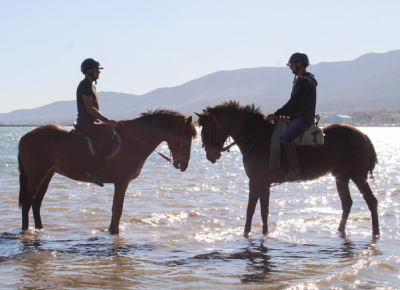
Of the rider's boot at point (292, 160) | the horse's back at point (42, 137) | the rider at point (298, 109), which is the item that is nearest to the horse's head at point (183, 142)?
the rider at point (298, 109)

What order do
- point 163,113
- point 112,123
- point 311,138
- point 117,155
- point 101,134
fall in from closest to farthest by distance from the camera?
1. point 311,138
2. point 112,123
3. point 101,134
4. point 117,155
5. point 163,113

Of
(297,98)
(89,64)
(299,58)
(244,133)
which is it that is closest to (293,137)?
(297,98)

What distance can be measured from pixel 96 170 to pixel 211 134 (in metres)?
2.43

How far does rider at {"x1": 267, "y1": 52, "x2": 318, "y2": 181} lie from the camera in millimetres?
8617

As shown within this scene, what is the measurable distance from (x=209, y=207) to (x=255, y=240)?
4.22 meters

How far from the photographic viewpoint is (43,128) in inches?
370

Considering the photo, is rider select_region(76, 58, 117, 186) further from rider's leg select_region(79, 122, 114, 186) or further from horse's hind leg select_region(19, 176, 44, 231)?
horse's hind leg select_region(19, 176, 44, 231)

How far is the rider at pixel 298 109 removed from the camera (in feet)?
28.3

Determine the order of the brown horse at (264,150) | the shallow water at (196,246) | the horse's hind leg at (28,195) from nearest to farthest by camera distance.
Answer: the shallow water at (196,246), the brown horse at (264,150), the horse's hind leg at (28,195)

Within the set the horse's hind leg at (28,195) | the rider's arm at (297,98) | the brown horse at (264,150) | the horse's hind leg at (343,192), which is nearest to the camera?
the rider's arm at (297,98)

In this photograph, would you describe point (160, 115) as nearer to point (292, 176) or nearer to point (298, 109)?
point (298, 109)

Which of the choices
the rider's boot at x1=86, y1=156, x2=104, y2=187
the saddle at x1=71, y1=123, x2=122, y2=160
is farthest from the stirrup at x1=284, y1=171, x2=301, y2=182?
the rider's boot at x1=86, y1=156, x2=104, y2=187

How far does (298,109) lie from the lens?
8.85m

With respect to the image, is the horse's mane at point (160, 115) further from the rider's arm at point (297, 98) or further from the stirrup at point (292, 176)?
the stirrup at point (292, 176)
